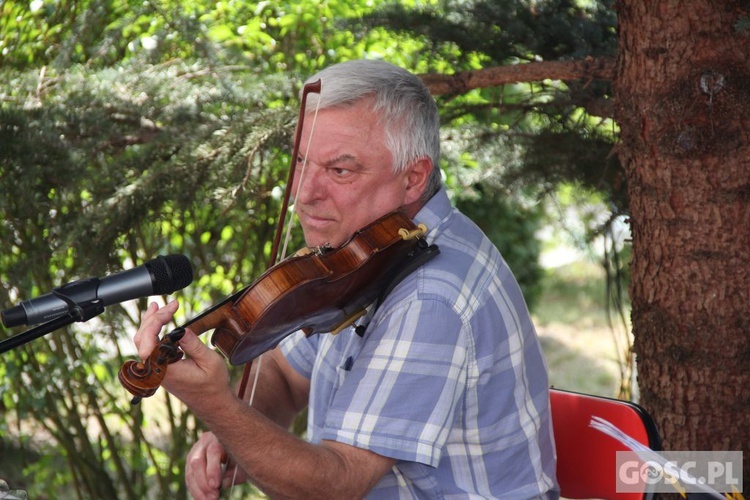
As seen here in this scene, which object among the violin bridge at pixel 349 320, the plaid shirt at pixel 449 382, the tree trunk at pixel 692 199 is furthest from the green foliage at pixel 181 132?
the plaid shirt at pixel 449 382

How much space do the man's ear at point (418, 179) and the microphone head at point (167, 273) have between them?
2.05 feet

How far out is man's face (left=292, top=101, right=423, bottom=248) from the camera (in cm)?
181

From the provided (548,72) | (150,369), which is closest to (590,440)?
(548,72)

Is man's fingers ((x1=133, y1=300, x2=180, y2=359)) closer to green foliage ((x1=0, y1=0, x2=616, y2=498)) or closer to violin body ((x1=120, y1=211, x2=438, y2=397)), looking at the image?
violin body ((x1=120, y1=211, x2=438, y2=397))

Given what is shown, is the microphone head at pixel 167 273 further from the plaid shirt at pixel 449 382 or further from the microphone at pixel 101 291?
the plaid shirt at pixel 449 382

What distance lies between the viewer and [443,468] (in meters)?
1.75

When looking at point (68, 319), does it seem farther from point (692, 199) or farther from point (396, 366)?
point (692, 199)

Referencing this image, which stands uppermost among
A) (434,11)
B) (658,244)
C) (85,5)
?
(85,5)

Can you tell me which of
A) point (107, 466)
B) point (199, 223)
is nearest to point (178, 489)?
point (107, 466)

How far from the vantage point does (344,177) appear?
1840 mm

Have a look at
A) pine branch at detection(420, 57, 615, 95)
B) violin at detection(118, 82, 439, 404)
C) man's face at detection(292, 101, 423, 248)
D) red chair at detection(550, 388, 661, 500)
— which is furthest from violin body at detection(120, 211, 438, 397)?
pine branch at detection(420, 57, 615, 95)

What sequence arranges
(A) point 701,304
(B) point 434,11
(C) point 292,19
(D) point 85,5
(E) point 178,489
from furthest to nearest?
(E) point 178,489 → (C) point 292,19 → (D) point 85,5 → (B) point 434,11 → (A) point 701,304

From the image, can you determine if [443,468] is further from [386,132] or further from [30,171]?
[30,171]

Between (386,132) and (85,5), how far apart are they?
165cm
